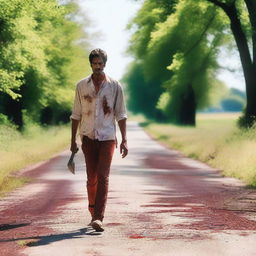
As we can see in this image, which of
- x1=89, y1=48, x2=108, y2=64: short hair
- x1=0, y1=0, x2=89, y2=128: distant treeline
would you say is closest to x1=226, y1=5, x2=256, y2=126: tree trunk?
x1=0, y1=0, x2=89, y2=128: distant treeline

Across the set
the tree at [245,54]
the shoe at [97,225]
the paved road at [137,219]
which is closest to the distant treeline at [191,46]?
the tree at [245,54]

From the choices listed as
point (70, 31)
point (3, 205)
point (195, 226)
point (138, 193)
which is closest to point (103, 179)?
point (195, 226)

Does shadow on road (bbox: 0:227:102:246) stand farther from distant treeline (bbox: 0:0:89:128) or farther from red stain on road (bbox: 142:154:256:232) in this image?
distant treeline (bbox: 0:0:89:128)

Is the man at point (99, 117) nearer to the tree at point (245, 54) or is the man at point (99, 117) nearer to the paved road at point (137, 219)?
the paved road at point (137, 219)

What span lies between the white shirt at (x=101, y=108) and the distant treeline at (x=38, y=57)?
11.5 metres

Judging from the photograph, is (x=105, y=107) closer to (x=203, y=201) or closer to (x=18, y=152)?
(x=203, y=201)

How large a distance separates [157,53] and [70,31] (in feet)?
24.2

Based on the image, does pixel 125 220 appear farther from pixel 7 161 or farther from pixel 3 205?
pixel 7 161

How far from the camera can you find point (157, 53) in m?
49.0

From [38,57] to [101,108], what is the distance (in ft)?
63.9

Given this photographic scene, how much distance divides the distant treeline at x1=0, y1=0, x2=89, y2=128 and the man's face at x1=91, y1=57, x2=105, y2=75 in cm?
1160

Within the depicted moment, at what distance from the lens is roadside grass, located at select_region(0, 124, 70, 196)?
1556 centimetres

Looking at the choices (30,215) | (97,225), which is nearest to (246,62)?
(30,215)

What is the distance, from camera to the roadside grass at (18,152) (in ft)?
51.0
